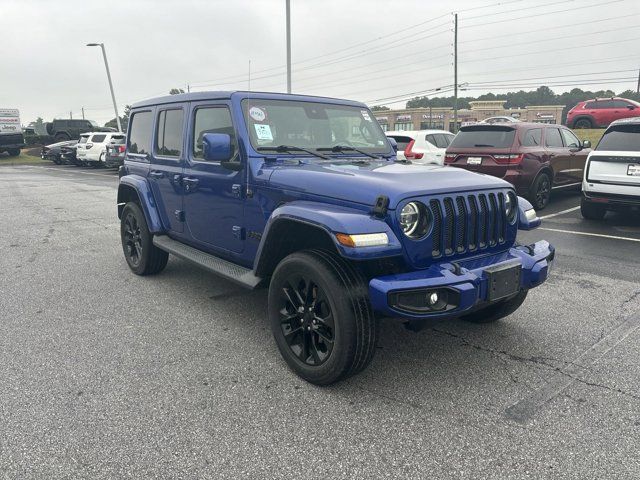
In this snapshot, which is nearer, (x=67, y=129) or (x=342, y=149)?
(x=342, y=149)

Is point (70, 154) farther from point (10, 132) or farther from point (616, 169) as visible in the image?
point (616, 169)

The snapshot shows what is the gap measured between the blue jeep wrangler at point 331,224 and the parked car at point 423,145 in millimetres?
7084

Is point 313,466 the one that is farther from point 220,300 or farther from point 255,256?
point 220,300

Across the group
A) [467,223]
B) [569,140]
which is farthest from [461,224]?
[569,140]

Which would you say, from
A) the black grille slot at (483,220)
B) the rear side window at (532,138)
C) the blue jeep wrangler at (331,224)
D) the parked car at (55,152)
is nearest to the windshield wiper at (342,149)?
the blue jeep wrangler at (331,224)

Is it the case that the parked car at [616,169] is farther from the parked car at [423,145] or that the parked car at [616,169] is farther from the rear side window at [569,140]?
the parked car at [423,145]

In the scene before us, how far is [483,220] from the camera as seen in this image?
324 centimetres

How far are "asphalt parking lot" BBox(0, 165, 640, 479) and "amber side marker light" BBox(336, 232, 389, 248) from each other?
0.96 meters

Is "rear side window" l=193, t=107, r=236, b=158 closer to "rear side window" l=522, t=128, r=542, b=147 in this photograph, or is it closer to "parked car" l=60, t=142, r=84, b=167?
"rear side window" l=522, t=128, r=542, b=147

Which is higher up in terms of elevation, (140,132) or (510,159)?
(140,132)

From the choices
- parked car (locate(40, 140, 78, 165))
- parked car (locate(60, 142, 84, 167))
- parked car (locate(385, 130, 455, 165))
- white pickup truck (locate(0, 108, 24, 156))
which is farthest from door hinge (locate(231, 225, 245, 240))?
white pickup truck (locate(0, 108, 24, 156))

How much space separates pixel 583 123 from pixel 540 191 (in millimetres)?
15362

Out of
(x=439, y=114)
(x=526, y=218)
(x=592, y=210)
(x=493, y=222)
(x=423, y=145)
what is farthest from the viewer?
(x=439, y=114)

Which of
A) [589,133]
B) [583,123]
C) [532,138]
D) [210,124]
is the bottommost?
[210,124]
